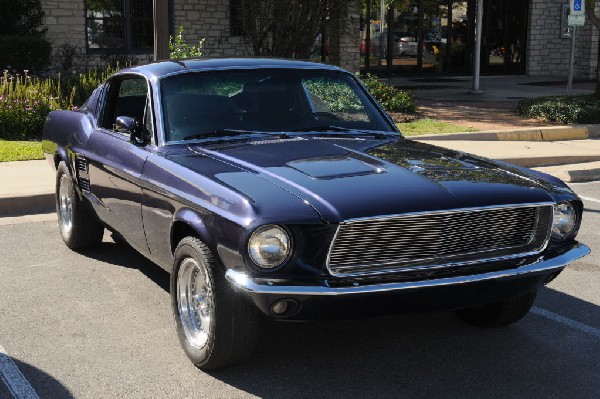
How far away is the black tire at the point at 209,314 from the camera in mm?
4086

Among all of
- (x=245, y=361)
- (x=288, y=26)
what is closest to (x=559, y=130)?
(x=288, y=26)

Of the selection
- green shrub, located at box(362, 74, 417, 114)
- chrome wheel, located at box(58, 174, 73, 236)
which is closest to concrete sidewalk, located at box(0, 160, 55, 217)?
chrome wheel, located at box(58, 174, 73, 236)

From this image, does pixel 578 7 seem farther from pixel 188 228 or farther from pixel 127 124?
pixel 188 228

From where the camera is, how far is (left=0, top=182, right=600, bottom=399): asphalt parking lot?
166 inches

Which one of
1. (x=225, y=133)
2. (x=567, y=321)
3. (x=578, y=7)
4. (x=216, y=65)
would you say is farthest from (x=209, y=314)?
(x=578, y=7)

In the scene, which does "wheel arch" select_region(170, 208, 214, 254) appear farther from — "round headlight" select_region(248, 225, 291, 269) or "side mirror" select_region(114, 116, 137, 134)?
"side mirror" select_region(114, 116, 137, 134)

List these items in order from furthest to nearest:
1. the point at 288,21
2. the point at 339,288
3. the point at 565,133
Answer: the point at 288,21, the point at 565,133, the point at 339,288

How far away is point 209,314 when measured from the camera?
4.23 metres

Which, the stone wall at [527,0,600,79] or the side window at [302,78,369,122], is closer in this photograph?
the side window at [302,78,369,122]

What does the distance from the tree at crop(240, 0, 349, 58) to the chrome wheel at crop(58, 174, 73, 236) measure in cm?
1115

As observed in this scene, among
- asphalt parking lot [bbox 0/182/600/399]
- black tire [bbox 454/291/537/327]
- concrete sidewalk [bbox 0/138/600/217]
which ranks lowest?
asphalt parking lot [bbox 0/182/600/399]

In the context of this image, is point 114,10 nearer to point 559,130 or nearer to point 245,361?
point 559,130

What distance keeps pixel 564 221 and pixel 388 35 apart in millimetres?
21721

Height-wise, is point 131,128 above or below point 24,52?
below
